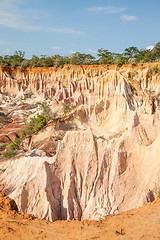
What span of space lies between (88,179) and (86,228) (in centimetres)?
362

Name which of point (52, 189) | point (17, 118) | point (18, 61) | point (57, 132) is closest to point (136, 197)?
point (52, 189)

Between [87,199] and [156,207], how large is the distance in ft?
11.0

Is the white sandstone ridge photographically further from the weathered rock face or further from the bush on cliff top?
the bush on cliff top

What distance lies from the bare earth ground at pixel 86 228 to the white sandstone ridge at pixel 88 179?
2.17 meters

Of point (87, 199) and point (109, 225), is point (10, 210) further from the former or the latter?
point (87, 199)

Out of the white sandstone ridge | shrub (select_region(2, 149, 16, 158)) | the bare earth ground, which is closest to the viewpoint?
the bare earth ground

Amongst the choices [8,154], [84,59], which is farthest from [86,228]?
[84,59]

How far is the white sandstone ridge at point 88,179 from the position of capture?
7.91m

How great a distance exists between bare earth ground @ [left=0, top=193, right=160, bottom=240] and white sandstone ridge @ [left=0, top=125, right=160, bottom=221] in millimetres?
2172

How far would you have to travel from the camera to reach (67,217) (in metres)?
8.02

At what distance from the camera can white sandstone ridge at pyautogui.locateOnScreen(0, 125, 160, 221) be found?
7.91m

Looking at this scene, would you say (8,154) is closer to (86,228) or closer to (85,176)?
(85,176)

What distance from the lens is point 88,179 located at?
8.67 m

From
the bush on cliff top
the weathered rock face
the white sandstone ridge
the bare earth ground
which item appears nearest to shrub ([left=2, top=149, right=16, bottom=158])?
the weathered rock face
